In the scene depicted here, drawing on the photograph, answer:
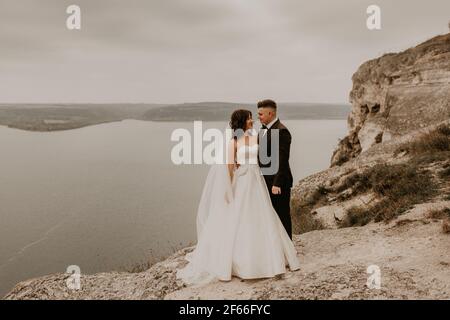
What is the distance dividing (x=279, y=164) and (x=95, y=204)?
52.4 m

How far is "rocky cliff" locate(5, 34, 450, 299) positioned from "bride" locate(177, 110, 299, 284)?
0.23 meters

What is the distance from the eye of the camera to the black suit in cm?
620

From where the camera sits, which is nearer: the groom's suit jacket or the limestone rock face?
the groom's suit jacket

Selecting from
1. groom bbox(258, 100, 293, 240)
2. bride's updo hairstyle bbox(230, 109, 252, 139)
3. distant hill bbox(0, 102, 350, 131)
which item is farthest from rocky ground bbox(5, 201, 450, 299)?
distant hill bbox(0, 102, 350, 131)

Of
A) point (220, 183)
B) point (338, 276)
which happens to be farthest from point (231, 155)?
point (338, 276)

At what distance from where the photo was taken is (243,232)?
238 inches

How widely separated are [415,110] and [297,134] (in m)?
102

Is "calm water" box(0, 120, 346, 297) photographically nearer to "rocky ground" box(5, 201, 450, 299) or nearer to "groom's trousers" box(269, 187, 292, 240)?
"rocky ground" box(5, 201, 450, 299)

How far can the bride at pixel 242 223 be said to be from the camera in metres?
6.01

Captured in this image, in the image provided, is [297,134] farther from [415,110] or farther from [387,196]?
[387,196]

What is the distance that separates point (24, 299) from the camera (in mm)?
7387

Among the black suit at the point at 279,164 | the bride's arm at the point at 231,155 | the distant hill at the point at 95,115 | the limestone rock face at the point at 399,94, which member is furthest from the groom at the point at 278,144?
the distant hill at the point at 95,115

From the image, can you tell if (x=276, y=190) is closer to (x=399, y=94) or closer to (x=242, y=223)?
(x=242, y=223)

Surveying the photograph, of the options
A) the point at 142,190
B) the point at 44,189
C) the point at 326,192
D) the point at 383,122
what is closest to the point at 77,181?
the point at 44,189
